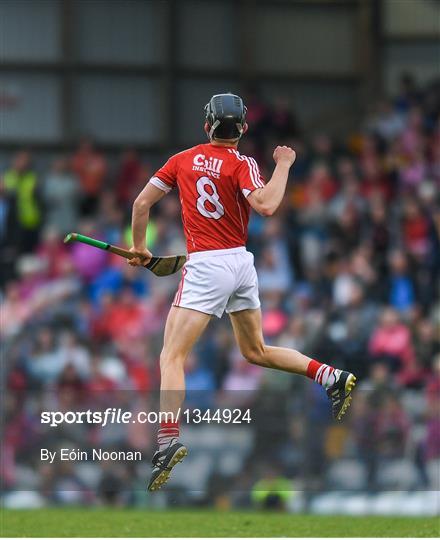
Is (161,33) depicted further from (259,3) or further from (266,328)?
(266,328)

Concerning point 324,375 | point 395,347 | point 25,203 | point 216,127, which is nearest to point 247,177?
point 216,127

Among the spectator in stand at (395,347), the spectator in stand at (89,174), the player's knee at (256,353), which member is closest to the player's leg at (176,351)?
the player's knee at (256,353)

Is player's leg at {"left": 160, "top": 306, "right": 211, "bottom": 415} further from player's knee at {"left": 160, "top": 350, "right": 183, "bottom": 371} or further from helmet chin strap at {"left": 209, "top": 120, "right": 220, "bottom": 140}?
helmet chin strap at {"left": 209, "top": 120, "right": 220, "bottom": 140}

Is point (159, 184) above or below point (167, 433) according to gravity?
above

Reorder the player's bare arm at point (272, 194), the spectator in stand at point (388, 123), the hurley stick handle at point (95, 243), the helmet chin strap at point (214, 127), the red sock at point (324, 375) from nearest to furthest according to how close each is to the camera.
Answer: the player's bare arm at point (272, 194) < the helmet chin strap at point (214, 127) < the hurley stick handle at point (95, 243) < the red sock at point (324, 375) < the spectator in stand at point (388, 123)

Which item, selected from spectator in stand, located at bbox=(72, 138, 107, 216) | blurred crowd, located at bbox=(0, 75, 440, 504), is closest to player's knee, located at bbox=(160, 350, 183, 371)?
blurred crowd, located at bbox=(0, 75, 440, 504)

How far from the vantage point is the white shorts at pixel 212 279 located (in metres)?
10.3

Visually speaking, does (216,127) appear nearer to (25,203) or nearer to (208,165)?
(208,165)

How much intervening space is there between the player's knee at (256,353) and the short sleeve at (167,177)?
1.26 metres

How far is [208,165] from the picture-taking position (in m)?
10.3

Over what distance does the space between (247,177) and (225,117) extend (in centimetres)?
45

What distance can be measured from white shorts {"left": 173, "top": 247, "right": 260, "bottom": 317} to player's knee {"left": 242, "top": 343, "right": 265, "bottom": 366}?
423 millimetres

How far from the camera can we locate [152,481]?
1012cm

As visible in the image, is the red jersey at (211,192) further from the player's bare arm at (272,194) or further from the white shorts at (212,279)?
the player's bare arm at (272,194)
